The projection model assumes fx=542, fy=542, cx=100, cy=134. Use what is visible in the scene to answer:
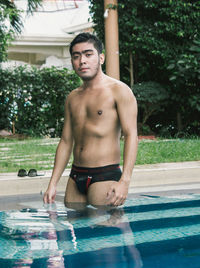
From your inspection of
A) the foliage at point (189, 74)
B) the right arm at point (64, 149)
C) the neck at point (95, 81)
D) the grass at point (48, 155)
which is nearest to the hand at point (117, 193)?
the right arm at point (64, 149)

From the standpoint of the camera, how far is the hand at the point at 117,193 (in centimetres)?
360

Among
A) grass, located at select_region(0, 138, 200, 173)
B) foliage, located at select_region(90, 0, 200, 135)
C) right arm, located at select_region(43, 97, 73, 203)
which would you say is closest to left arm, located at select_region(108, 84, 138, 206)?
right arm, located at select_region(43, 97, 73, 203)

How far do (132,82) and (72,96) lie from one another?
1214 cm

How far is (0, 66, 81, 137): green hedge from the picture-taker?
A: 52.4 ft

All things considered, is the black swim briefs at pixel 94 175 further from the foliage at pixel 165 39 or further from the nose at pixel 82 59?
the foliage at pixel 165 39

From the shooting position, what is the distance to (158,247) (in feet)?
10.6

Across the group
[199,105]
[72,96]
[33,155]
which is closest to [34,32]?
[199,105]

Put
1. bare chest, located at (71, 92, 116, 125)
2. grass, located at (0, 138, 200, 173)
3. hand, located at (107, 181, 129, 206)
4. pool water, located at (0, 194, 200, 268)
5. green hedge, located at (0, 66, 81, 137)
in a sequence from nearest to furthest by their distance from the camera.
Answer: pool water, located at (0, 194, 200, 268) → hand, located at (107, 181, 129, 206) → bare chest, located at (71, 92, 116, 125) → grass, located at (0, 138, 200, 173) → green hedge, located at (0, 66, 81, 137)

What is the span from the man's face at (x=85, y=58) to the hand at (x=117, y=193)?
35.2 inches

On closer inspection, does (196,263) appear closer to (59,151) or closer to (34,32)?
(59,151)

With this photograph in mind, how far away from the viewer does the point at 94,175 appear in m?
3.98

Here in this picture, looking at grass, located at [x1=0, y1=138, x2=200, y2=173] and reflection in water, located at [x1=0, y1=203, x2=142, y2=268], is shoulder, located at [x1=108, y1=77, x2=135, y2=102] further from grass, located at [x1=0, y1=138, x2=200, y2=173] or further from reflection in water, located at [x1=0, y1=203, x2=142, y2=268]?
grass, located at [x1=0, y1=138, x2=200, y2=173]

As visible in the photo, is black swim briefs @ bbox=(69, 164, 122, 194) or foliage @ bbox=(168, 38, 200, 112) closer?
black swim briefs @ bbox=(69, 164, 122, 194)

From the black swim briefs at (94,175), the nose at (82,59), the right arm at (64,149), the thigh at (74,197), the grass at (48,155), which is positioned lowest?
the grass at (48,155)
